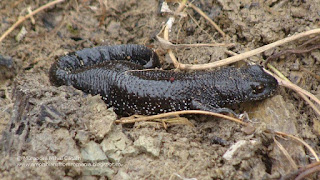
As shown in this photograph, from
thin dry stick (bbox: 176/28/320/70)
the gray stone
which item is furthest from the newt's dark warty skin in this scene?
the gray stone

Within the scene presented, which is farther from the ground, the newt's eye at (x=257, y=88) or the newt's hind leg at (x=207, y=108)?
the newt's eye at (x=257, y=88)

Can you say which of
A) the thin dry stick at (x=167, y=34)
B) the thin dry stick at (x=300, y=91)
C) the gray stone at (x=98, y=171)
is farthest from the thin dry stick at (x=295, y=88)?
the gray stone at (x=98, y=171)

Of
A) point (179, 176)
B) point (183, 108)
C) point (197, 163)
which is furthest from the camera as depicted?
point (183, 108)

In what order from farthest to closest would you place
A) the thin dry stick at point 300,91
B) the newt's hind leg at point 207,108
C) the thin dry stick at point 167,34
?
the thin dry stick at point 167,34, the newt's hind leg at point 207,108, the thin dry stick at point 300,91

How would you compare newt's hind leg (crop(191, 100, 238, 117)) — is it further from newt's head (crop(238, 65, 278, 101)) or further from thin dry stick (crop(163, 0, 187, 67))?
thin dry stick (crop(163, 0, 187, 67))

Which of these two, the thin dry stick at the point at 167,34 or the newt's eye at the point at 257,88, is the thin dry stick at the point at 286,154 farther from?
the thin dry stick at the point at 167,34

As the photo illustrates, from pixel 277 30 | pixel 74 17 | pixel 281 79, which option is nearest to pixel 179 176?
pixel 281 79

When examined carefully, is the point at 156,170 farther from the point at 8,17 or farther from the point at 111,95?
the point at 8,17
